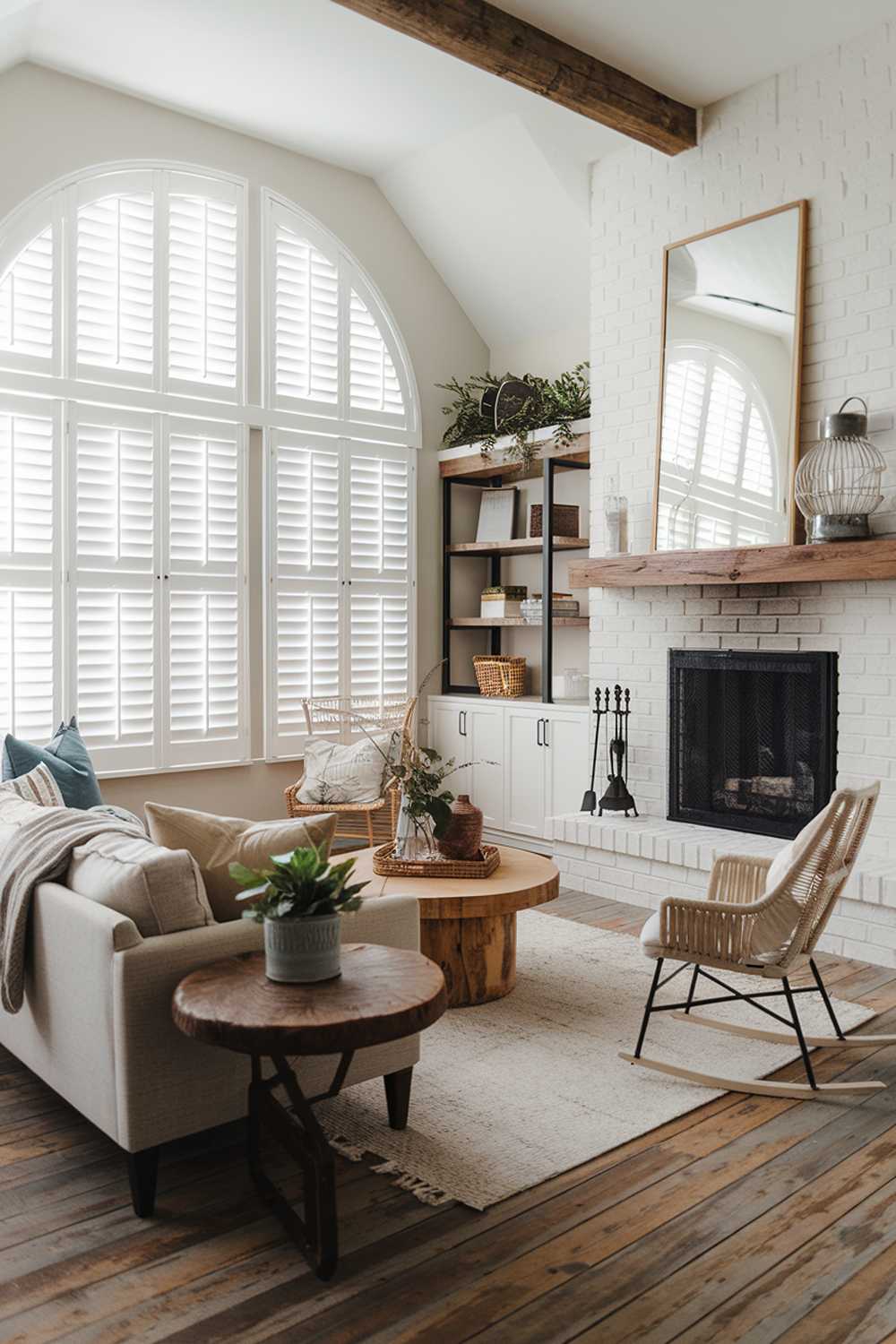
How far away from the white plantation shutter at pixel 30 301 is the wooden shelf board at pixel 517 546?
260 cm

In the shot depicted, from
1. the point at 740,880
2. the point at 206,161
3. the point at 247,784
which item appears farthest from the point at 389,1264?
the point at 206,161

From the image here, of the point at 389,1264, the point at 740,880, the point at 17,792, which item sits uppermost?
the point at 17,792

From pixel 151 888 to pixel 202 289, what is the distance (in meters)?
4.05

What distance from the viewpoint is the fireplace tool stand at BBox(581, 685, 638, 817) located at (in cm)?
523

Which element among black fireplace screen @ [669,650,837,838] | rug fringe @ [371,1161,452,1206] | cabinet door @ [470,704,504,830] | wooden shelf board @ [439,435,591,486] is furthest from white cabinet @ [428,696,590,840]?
rug fringe @ [371,1161,452,1206]

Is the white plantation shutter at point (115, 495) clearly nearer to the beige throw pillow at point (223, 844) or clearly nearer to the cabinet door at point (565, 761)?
the cabinet door at point (565, 761)

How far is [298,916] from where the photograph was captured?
2.24 m

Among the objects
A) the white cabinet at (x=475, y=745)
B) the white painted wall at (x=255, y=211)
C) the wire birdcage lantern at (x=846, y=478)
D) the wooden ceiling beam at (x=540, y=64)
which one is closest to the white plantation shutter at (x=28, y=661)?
the white painted wall at (x=255, y=211)

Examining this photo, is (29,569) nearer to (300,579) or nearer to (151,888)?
(300,579)

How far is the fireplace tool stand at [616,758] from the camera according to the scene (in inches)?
206

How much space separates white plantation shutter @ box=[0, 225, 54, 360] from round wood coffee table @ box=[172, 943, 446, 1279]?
12.1 ft

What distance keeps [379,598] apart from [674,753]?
7.09 feet

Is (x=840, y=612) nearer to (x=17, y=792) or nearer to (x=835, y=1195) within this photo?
(x=835, y=1195)

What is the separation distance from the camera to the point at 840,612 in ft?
14.5
